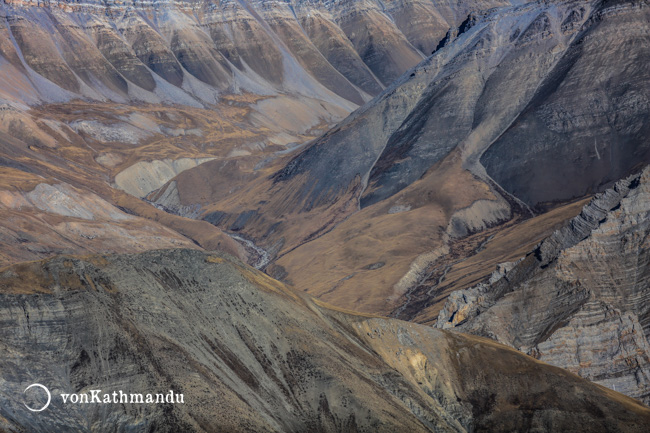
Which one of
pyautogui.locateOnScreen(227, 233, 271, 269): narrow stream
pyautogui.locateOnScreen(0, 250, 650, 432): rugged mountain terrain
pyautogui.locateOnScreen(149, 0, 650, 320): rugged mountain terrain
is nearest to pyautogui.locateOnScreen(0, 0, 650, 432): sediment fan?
pyautogui.locateOnScreen(0, 250, 650, 432): rugged mountain terrain

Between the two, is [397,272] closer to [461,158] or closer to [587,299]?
[461,158]

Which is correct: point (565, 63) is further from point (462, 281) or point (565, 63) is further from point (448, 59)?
point (462, 281)

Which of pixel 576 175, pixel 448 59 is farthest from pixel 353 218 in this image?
pixel 448 59

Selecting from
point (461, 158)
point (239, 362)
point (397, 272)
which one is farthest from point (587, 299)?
point (461, 158)

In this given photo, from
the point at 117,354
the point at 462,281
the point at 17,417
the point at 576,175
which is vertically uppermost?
the point at 576,175

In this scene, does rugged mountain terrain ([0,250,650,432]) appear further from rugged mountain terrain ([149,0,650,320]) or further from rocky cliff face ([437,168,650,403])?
rugged mountain terrain ([149,0,650,320])
